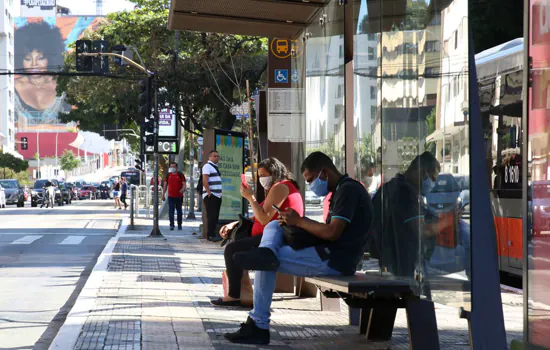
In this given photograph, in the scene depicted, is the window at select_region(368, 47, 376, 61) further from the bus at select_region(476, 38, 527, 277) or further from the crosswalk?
the crosswalk

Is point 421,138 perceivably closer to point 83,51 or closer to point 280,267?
point 280,267

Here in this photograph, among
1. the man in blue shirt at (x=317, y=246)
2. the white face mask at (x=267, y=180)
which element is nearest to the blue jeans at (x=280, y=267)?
the man in blue shirt at (x=317, y=246)

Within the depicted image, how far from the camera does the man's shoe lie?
7590 mm

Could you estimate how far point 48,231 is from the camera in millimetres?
27484

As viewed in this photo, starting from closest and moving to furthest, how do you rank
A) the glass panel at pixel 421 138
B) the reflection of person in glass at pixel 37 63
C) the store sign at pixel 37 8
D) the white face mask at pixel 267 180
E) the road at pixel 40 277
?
the glass panel at pixel 421 138 → the road at pixel 40 277 → the white face mask at pixel 267 180 → the reflection of person in glass at pixel 37 63 → the store sign at pixel 37 8

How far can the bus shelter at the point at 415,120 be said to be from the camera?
5.29 metres

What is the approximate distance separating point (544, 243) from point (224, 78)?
26.2 metres

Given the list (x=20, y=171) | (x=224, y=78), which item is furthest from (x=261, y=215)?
(x=20, y=171)

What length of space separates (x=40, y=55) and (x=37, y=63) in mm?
2056

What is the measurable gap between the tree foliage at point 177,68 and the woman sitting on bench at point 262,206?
1162 cm

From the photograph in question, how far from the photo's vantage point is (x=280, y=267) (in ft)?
25.2

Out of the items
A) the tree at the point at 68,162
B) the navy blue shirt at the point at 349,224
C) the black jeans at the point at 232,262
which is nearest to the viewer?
the navy blue shirt at the point at 349,224

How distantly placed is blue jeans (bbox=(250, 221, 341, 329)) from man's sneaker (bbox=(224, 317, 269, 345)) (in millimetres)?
38

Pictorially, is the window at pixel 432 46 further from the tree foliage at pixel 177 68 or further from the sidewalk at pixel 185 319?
the tree foliage at pixel 177 68
